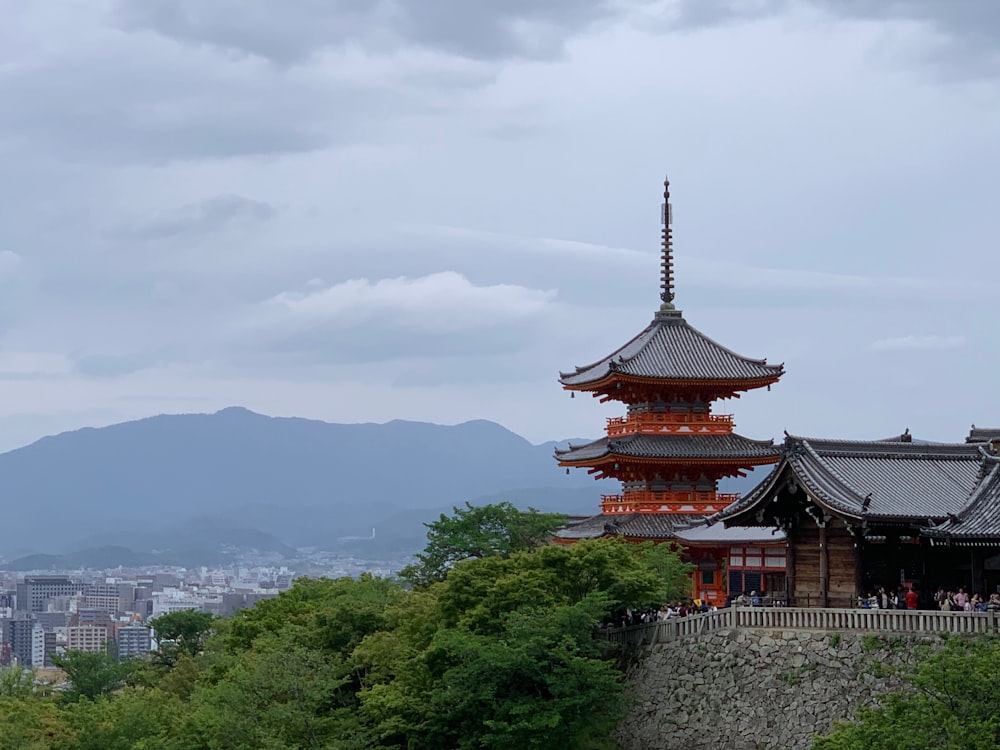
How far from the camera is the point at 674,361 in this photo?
50.8 meters

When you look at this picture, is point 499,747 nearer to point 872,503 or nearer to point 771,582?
point 872,503

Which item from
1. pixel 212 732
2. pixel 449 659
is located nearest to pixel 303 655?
pixel 212 732

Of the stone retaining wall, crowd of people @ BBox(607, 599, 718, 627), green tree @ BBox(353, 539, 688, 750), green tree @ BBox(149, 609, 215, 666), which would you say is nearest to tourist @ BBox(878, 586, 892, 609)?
the stone retaining wall

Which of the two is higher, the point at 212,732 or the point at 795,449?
the point at 795,449

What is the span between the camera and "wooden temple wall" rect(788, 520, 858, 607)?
3581 cm

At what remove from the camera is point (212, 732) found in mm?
39531

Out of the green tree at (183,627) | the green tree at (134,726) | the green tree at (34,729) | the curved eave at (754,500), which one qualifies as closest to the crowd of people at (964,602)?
the curved eave at (754,500)

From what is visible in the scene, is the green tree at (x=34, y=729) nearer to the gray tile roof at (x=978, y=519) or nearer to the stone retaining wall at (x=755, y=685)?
the stone retaining wall at (x=755, y=685)

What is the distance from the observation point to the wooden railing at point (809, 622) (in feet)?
103

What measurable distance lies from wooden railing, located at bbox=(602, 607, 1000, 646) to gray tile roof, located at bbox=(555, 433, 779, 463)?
11.0 m

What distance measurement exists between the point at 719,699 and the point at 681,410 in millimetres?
17271

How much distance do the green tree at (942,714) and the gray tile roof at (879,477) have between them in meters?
6.94

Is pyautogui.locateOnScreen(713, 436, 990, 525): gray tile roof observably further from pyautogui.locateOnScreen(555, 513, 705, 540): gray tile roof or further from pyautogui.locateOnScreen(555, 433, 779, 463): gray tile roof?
pyautogui.locateOnScreen(555, 433, 779, 463): gray tile roof

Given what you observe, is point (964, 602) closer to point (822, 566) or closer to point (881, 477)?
point (822, 566)
